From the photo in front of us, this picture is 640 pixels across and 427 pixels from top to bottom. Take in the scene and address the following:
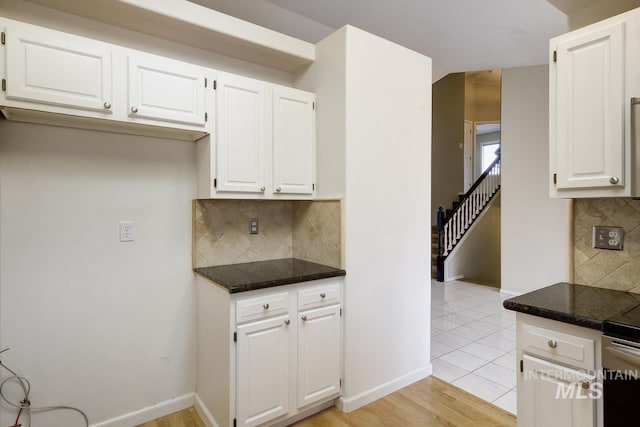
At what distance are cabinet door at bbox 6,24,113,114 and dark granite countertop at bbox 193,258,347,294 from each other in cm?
112

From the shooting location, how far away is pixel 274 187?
2.39 meters

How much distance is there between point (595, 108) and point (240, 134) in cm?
192

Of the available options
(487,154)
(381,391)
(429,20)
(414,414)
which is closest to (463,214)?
(429,20)

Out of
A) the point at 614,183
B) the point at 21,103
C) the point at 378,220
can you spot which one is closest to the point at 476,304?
the point at 378,220

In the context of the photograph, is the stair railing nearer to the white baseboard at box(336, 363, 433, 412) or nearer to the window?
the window

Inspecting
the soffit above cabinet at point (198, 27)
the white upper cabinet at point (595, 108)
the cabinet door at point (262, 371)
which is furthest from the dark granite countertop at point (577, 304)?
the soffit above cabinet at point (198, 27)

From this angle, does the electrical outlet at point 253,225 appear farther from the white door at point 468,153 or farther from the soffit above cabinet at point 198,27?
the white door at point 468,153

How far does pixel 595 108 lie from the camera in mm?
1650

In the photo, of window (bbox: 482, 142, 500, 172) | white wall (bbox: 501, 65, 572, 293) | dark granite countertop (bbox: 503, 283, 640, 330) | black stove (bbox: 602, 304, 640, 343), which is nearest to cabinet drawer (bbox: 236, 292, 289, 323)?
dark granite countertop (bbox: 503, 283, 640, 330)

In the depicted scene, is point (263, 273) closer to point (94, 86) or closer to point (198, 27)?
point (94, 86)

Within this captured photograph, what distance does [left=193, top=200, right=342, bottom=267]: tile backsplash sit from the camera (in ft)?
7.98

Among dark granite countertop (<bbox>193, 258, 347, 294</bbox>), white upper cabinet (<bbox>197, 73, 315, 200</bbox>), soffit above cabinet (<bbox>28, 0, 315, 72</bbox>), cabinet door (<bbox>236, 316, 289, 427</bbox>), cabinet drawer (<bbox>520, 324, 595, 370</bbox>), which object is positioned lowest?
cabinet door (<bbox>236, 316, 289, 427</bbox>)

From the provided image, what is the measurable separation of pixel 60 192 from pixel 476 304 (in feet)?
16.1

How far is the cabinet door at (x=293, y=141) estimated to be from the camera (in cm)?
240
